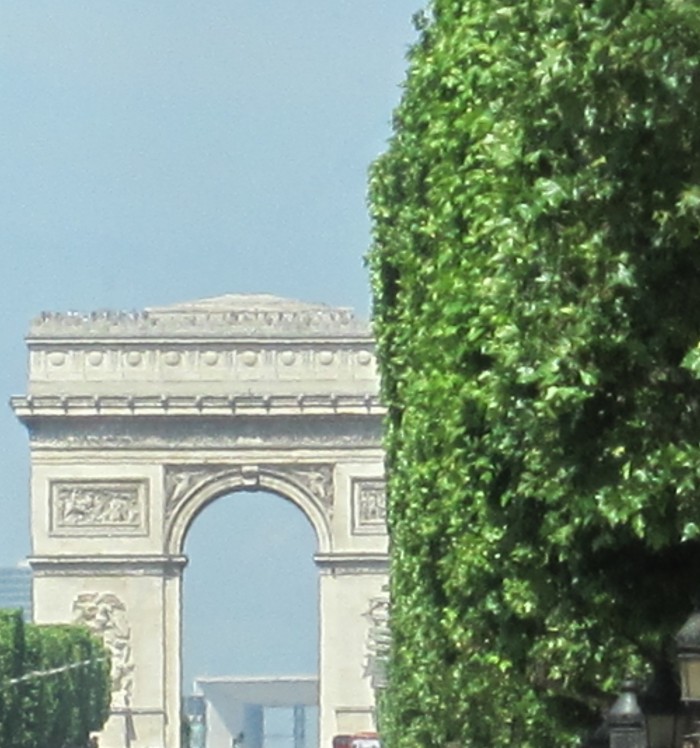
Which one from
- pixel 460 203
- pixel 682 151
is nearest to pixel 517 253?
pixel 682 151

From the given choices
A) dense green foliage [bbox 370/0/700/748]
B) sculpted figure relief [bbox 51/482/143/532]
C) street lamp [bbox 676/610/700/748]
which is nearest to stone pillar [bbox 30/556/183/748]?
sculpted figure relief [bbox 51/482/143/532]

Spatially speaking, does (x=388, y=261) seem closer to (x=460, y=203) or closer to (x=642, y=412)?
(x=460, y=203)

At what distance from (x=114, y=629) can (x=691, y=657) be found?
8239 centimetres

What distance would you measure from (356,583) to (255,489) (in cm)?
346

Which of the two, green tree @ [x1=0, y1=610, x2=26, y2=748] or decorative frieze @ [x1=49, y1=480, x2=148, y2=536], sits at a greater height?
decorative frieze @ [x1=49, y1=480, x2=148, y2=536]

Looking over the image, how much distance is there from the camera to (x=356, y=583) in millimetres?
98750

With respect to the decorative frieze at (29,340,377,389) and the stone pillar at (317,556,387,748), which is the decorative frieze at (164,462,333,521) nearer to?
the stone pillar at (317,556,387,748)

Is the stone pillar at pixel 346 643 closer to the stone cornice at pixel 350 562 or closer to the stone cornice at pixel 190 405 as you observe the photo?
the stone cornice at pixel 350 562

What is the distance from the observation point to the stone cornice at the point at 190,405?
9688 cm

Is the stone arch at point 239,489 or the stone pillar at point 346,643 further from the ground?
the stone arch at point 239,489

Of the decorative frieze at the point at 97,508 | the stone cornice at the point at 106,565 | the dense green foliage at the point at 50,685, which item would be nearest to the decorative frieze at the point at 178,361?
the decorative frieze at the point at 97,508

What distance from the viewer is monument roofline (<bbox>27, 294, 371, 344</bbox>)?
322 feet

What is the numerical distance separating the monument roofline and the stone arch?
135 inches

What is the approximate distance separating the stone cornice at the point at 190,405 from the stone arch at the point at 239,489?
189 centimetres
